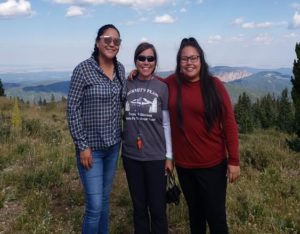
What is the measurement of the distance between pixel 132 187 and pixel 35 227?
1.37 m

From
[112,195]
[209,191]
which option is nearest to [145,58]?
[209,191]

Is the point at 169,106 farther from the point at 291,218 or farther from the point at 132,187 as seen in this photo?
the point at 291,218

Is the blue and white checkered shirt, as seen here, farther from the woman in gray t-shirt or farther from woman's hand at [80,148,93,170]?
the woman in gray t-shirt

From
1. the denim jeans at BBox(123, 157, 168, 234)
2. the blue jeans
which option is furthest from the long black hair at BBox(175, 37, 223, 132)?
the blue jeans

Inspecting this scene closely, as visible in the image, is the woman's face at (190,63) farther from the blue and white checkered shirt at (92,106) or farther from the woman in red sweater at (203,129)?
the blue and white checkered shirt at (92,106)

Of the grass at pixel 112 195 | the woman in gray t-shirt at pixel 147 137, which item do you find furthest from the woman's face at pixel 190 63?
the grass at pixel 112 195

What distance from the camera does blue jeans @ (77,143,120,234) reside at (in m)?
3.41

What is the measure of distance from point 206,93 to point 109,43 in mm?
917

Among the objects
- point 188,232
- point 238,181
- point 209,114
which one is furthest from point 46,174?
point 209,114

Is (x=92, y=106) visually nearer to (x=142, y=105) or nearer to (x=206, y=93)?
(x=142, y=105)

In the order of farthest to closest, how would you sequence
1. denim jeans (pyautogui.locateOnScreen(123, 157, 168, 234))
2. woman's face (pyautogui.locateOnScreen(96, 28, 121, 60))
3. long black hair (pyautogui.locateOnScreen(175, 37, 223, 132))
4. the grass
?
the grass → denim jeans (pyautogui.locateOnScreen(123, 157, 168, 234)) → woman's face (pyautogui.locateOnScreen(96, 28, 121, 60)) → long black hair (pyautogui.locateOnScreen(175, 37, 223, 132))

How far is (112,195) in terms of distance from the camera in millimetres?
5301

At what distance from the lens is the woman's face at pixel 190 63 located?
10.7 feet

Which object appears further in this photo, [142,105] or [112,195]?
[112,195]
